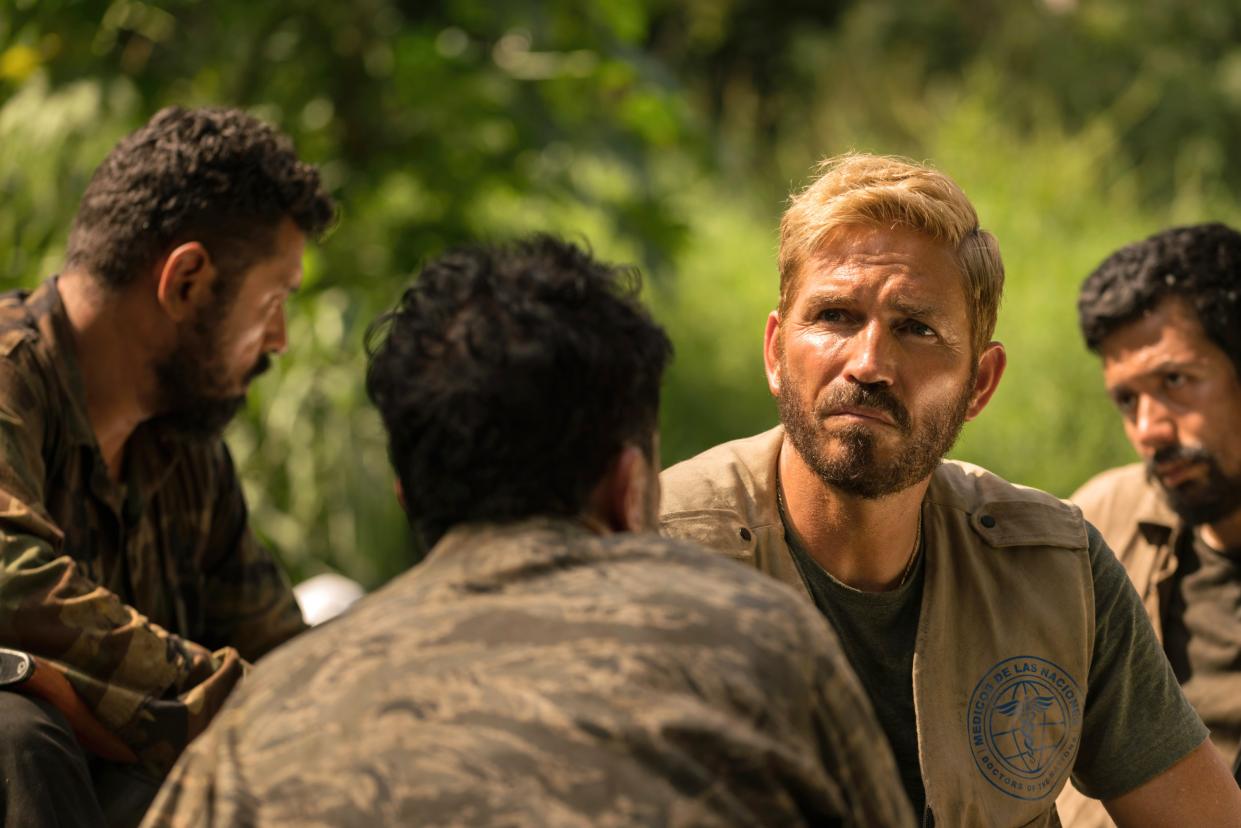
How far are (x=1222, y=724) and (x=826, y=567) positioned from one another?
132 centimetres

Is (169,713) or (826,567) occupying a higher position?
(826,567)

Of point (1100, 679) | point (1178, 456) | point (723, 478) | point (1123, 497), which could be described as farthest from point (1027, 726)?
point (1123, 497)

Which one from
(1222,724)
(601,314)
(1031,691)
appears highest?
(601,314)

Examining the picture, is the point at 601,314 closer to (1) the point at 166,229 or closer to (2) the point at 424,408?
(2) the point at 424,408

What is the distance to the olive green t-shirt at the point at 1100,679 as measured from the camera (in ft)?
9.00

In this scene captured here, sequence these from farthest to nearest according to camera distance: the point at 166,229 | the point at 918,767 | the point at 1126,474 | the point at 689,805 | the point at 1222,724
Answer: the point at 1126,474, the point at 1222,724, the point at 166,229, the point at 918,767, the point at 689,805

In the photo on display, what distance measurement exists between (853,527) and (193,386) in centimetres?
133

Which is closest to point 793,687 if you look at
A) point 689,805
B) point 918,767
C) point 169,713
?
point 689,805

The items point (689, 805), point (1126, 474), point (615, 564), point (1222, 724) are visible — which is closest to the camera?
point (689, 805)

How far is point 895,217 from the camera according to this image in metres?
2.72

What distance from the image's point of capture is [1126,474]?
401 cm

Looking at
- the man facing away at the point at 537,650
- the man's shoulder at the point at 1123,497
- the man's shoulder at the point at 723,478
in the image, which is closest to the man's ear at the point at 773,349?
the man's shoulder at the point at 723,478

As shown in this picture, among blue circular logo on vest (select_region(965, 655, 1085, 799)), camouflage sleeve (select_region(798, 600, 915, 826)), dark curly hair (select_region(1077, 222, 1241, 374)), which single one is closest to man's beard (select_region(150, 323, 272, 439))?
blue circular logo on vest (select_region(965, 655, 1085, 799))

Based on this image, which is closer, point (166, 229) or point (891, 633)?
point (891, 633)
